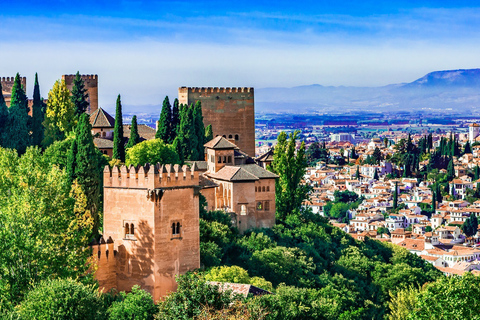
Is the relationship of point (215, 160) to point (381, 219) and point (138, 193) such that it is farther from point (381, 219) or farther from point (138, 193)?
point (381, 219)

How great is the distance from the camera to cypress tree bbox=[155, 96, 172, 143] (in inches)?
2195

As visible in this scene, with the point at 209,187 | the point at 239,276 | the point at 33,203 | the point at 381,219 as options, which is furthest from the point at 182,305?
the point at 381,219

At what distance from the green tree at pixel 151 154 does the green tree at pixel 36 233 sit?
40.5ft

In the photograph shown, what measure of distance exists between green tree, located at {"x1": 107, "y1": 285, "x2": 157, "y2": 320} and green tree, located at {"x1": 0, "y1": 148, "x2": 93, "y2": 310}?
1797 mm

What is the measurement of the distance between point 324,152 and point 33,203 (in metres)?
166

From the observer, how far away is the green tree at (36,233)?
29984 mm

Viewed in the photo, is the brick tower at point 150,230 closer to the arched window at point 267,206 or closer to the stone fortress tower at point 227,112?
the arched window at point 267,206

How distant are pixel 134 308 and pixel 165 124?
2624 centimetres

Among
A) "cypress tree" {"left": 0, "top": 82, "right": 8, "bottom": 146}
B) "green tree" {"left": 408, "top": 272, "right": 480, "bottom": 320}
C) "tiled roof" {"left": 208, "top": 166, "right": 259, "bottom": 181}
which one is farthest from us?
"cypress tree" {"left": 0, "top": 82, "right": 8, "bottom": 146}

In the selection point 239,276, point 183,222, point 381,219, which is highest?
point 183,222

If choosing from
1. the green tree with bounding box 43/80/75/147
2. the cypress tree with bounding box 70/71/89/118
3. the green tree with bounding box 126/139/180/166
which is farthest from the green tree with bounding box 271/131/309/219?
the cypress tree with bounding box 70/71/89/118

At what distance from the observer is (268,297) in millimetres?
31078

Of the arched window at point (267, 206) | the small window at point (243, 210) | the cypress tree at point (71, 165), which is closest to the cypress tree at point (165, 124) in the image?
the arched window at point (267, 206)

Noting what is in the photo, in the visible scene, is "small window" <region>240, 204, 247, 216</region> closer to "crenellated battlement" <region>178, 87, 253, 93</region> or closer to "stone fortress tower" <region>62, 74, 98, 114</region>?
"crenellated battlement" <region>178, 87, 253, 93</region>
